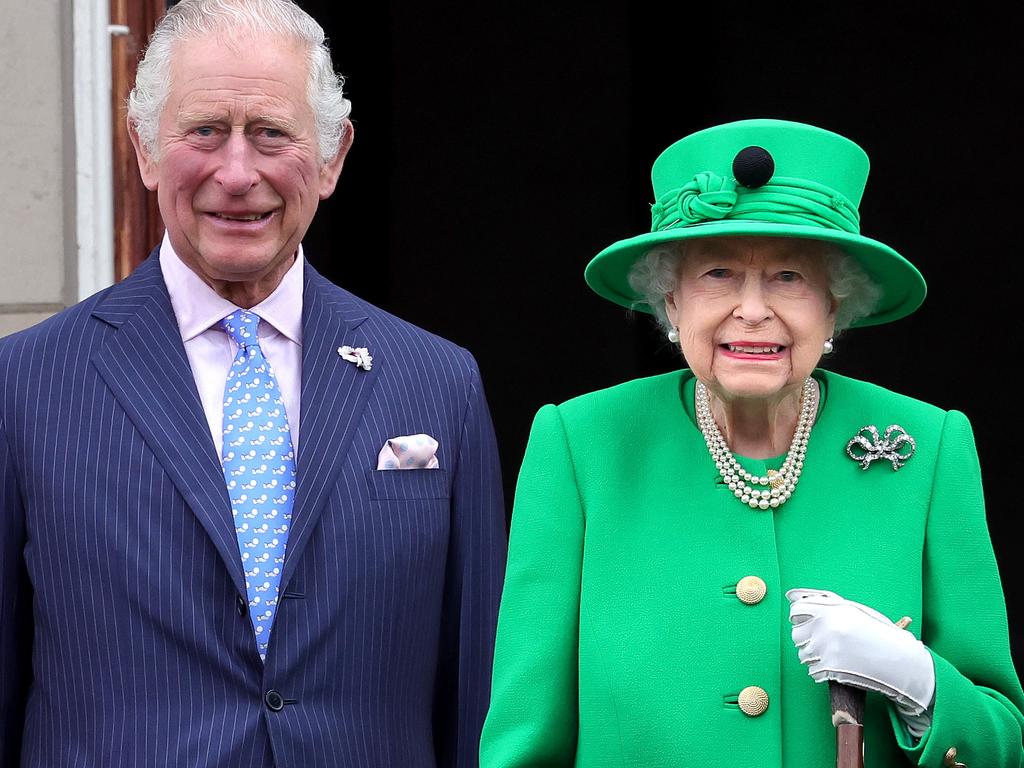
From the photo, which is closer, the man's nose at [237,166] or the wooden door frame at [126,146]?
the man's nose at [237,166]

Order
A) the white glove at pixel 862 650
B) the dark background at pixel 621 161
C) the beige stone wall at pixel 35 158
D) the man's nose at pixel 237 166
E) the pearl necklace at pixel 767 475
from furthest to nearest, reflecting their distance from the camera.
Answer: the dark background at pixel 621 161
the beige stone wall at pixel 35 158
the man's nose at pixel 237 166
the pearl necklace at pixel 767 475
the white glove at pixel 862 650

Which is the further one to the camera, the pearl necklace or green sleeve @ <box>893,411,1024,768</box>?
the pearl necklace

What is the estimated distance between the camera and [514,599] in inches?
95.0

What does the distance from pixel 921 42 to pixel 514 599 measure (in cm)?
418

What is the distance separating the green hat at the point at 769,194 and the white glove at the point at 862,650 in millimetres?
463

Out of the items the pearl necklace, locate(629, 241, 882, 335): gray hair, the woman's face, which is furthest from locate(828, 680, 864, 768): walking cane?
locate(629, 241, 882, 335): gray hair

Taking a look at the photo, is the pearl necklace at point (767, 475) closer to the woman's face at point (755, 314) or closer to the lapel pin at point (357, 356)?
the woman's face at point (755, 314)

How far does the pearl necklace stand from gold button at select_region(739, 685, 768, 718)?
26 cm

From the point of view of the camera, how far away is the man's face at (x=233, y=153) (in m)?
2.71

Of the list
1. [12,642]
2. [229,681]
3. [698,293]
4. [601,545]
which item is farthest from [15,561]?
[698,293]

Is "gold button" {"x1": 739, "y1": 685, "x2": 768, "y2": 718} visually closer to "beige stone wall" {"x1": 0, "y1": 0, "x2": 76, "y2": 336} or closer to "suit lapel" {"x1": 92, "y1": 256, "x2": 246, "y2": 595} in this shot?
"suit lapel" {"x1": 92, "y1": 256, "x2": 246, "y2": 595}

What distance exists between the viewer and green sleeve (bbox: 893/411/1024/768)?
2271 millimetres

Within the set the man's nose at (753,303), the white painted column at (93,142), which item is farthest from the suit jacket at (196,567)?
the white painted column at (93,142)

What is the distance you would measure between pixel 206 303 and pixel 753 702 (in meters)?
1.08
